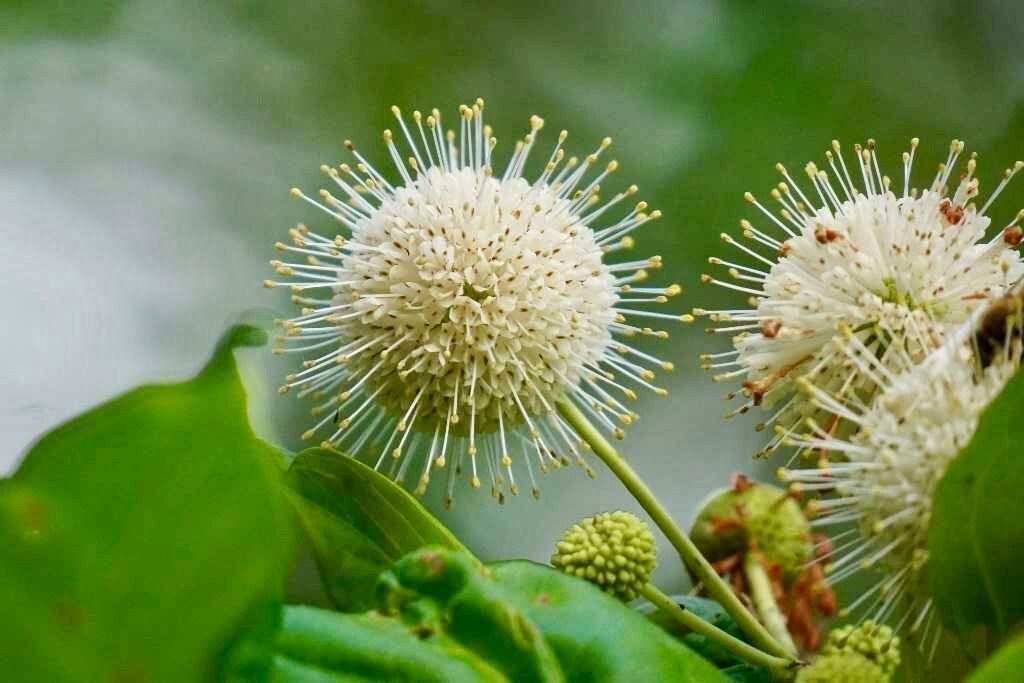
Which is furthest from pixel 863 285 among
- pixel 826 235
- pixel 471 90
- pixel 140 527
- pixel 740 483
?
Result: pixel 471 90

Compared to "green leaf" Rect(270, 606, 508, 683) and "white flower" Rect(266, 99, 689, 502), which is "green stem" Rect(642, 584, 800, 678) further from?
"green leaf" Rect(270, 606, 508, 683)

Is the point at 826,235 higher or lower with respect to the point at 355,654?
higher

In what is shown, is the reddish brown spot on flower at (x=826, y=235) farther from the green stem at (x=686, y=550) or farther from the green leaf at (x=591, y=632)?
the green leaf at (x=591, y=632)

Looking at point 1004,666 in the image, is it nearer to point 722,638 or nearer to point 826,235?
point 722,638

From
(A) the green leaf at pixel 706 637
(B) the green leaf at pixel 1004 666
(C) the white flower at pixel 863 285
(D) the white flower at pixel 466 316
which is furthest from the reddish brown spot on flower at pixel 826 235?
(B) the green leaf at pixel 1004 666

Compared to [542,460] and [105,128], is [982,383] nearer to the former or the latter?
[542,460]

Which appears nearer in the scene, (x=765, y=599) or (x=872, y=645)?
(x=872, y=645)
